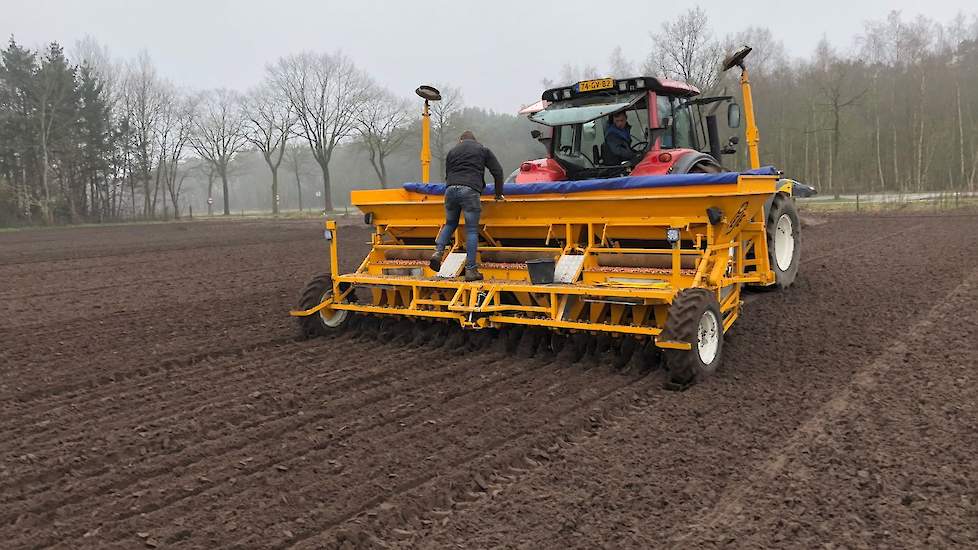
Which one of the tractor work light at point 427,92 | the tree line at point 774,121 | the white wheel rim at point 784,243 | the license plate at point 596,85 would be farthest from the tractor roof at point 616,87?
the tree line at point 774,121

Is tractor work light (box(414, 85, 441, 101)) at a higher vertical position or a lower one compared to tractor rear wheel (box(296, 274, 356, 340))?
higher

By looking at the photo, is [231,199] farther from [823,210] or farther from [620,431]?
[620,431]

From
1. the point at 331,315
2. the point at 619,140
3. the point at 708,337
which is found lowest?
the point at 708,337

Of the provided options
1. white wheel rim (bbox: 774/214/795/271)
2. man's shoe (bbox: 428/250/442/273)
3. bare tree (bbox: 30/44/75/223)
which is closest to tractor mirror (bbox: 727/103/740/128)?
white wheel rim (bbox: 774/214/795/271)

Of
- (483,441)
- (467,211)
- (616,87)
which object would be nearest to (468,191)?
(467,211)

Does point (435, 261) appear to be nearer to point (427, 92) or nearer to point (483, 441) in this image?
point (427, 92)

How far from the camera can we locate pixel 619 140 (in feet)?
24.1

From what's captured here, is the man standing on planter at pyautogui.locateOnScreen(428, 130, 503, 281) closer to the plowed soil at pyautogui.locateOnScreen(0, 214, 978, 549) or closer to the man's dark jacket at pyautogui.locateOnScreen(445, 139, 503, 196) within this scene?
the man's dark jacket at pyautogui.locateOnScreen(445, 139, 503, 196)

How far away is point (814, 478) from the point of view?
3.58 m

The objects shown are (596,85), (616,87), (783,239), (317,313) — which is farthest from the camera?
(783,239)

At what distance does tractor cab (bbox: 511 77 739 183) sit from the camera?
281 inches

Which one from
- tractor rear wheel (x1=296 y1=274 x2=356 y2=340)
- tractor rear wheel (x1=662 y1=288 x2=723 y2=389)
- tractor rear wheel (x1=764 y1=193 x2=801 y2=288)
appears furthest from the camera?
tractor rear wheel (x1=764 y1=193 x2=801 y2=288)

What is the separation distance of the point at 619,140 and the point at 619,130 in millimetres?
99

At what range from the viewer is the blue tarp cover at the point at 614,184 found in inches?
223
